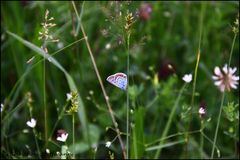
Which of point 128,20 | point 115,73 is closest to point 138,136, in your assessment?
point 128,20

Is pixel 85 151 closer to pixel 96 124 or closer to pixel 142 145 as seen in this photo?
pixel 96 124

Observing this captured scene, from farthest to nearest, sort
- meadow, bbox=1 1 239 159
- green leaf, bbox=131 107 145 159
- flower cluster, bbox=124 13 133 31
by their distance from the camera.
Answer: meadow, bbox=1 1 239 159 < green leaf, bbox=131 107 145 159 < flower cluster, bbox=124 13 133 31

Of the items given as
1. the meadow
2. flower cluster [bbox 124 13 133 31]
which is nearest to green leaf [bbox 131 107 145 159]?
the meadow

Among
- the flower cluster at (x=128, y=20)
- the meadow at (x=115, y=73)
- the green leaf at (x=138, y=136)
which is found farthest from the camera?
the meadow at (x=115, y=73)

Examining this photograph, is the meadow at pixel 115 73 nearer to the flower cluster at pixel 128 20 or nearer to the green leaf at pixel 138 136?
the green leaf at pixel 138 136

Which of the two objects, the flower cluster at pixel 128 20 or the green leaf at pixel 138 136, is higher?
the flower cluster at pixel 128 20

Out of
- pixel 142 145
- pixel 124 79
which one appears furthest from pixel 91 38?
pixel 124 79

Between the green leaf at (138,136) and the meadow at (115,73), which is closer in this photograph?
the green leaf at (138,136)

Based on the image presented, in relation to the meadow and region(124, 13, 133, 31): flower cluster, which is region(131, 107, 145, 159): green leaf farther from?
region(124, 13, 133, 31): flower cluster

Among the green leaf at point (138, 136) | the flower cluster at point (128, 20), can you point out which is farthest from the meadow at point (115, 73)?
the flower cluster at point (128, 20)
